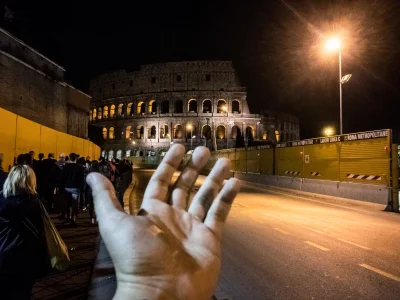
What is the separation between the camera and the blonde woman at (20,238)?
133 inches

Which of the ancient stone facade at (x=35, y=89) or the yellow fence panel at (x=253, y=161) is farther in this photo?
the yellow fence panel at (x=253, y=161)

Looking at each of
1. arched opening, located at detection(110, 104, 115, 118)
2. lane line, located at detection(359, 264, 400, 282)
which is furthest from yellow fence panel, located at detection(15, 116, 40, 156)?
arched opening, located at detection(110, 104, 115, 118)

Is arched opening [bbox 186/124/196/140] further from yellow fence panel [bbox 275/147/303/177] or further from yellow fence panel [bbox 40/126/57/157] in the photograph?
yellow fence panel [bbox 40/126/57/157]

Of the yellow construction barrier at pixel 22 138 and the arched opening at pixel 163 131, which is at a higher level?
the arched opening at pixel 163 131

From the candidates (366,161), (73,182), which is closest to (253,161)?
(366,161)

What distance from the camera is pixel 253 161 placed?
3259 centimetres

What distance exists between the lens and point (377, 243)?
787cm

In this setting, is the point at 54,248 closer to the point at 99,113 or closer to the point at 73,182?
the point at 73,182

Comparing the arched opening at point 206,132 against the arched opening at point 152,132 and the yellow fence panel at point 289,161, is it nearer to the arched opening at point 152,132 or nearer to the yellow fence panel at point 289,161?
the arched opening at point 152,132

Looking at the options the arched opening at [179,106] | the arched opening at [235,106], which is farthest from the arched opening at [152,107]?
the arched opening at [235,106]

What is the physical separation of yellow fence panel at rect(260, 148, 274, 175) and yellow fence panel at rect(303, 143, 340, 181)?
599cm

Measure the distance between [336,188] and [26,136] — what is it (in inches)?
593

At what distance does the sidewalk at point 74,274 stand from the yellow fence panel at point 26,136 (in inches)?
227

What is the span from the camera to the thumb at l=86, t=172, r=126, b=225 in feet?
6.46
